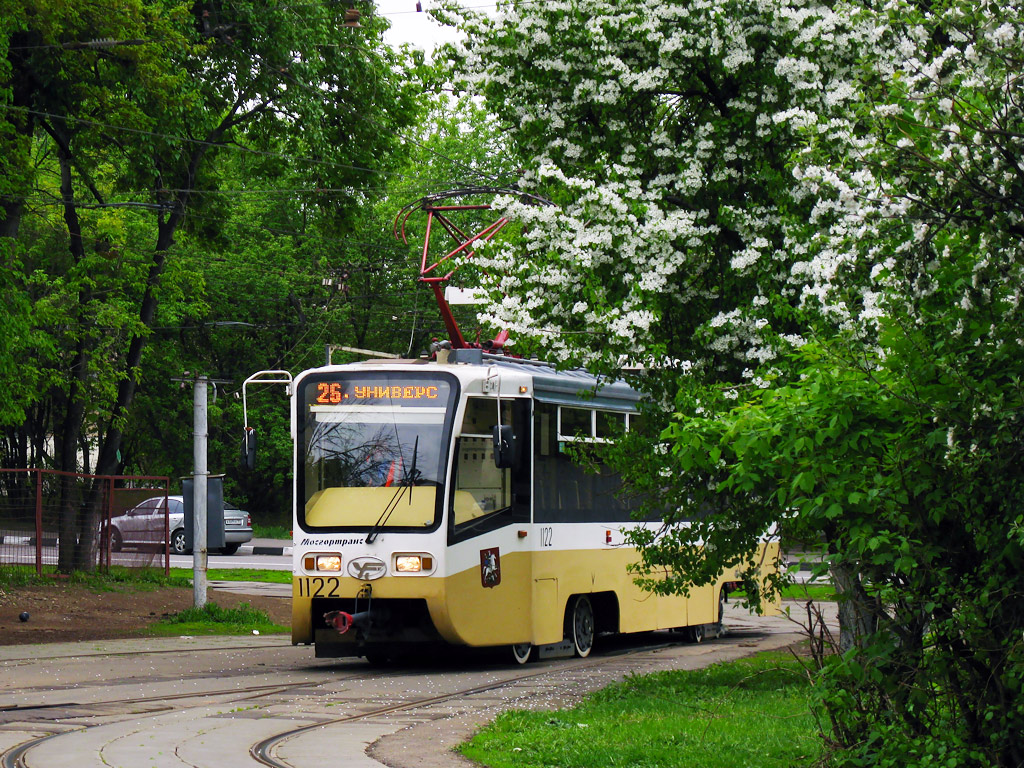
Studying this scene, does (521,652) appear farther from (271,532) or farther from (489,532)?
(271,532)

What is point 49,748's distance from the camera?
9297mm

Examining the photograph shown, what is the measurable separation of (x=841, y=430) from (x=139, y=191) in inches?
Answer: 769

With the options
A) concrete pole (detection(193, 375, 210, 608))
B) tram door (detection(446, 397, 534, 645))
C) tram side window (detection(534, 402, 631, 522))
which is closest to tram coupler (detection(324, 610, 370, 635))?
tram door (detection(446, 397, 534, 645))

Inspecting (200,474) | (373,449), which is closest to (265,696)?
(373,449)

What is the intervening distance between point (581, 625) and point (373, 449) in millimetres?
3863

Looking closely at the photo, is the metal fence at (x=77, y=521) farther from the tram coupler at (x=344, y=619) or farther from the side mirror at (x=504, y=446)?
the side mirror at (x=504, y=446)

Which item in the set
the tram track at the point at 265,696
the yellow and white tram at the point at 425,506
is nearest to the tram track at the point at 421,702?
the tram track at the point at 265,696

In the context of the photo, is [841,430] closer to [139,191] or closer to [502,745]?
[502,745]

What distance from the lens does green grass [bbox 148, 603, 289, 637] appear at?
20.2 m

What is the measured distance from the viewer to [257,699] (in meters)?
12.4

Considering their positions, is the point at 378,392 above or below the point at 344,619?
above

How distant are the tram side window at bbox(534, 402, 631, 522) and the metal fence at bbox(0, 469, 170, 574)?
11.1 metres

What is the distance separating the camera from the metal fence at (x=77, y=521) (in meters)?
23.7

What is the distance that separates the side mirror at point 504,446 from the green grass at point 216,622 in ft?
24.6
